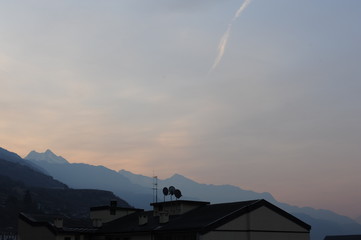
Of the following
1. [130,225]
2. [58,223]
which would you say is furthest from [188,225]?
[58,223]

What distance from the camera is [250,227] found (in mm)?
58562

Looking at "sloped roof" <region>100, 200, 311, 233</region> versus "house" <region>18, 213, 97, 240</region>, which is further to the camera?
"house" <region>18, 213, 97, 240</region>

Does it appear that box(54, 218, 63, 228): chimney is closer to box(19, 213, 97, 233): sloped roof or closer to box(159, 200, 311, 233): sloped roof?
box(19, 213, 97, 233): sloped roof

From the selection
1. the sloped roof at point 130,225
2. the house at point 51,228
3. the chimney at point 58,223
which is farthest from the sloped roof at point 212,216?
the chimney at point 58,223

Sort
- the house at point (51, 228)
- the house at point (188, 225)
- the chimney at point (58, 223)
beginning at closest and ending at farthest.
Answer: the house at point (188, 225) → the house at point (51, 228) → the chimney at point (58, 223)

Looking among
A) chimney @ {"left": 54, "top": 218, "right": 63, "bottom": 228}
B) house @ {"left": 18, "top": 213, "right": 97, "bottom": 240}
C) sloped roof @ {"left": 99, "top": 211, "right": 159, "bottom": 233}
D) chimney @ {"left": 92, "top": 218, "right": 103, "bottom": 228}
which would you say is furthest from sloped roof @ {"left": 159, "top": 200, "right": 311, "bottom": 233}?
chimney @ {"left": 92, "top": 218, "right": 103, "bottom": 228}

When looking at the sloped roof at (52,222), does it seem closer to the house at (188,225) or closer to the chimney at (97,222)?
the house at (188,225)

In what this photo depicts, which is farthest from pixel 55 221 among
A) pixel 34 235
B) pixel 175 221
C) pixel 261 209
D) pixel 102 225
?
pixel 261 209

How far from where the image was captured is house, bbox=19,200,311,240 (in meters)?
56.8

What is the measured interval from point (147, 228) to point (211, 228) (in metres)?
12.0

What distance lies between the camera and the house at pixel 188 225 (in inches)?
2236

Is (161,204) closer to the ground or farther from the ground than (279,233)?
farther from the ground

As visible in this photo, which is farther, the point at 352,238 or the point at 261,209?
the point at 352,238

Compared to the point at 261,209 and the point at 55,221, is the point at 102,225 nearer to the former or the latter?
the point at 55,221
